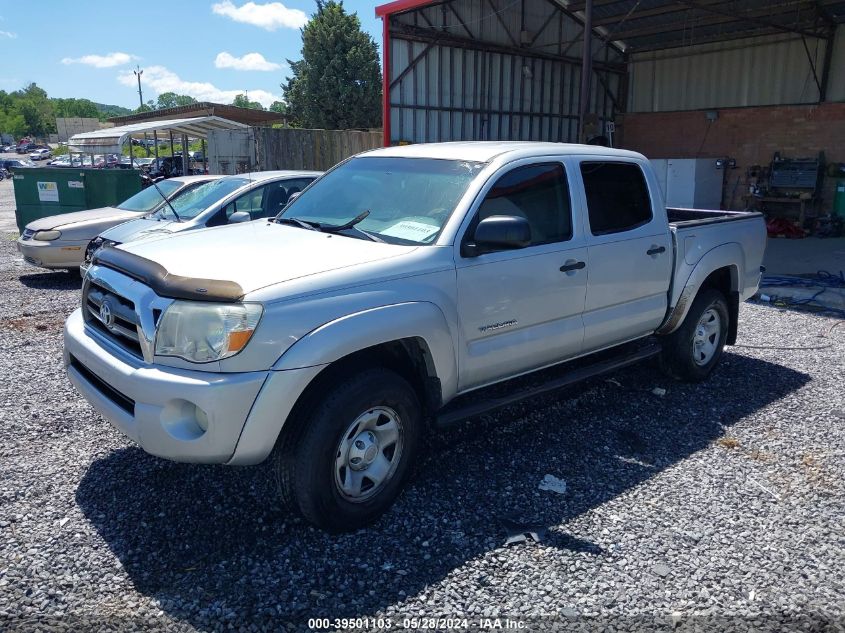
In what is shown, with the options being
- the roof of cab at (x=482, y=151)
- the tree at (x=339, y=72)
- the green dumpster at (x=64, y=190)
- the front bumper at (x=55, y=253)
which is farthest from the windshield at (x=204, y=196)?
the tree at (x=339, y=72)

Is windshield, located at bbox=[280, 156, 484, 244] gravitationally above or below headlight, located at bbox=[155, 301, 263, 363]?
above

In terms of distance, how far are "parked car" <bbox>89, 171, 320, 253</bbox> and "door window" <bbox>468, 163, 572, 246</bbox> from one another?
4.90m

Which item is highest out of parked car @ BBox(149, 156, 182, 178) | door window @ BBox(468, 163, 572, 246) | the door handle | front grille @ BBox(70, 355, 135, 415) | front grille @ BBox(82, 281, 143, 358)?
parked car @ BBox(149, 156, 182, 178)

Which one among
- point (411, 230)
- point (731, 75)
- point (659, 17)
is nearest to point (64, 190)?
point (411, 230)

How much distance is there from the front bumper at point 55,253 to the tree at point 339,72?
26.4 m

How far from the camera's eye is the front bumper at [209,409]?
9.69 feet

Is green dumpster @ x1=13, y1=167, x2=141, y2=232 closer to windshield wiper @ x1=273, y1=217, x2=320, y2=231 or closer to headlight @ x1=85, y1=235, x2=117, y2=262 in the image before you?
headlight @ x1=85, y1=235, x2=117, y2=262

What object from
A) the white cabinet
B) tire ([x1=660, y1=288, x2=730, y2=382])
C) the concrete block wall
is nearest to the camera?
tire ([x1=660, y1=288, x2=730, y2=382])

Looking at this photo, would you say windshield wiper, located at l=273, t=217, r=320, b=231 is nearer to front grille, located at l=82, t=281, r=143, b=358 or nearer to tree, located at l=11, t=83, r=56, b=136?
front grille, located at l=82, t=281, r=143, b=358

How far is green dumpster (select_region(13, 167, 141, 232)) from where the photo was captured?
40.1 ft

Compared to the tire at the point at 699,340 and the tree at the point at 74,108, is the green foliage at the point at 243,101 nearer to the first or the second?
the tree at the point at 74,108

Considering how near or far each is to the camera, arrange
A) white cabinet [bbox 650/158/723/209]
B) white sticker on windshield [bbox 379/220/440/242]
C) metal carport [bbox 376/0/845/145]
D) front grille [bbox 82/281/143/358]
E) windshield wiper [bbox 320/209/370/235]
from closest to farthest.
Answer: front grille [bbox 82/281/143/358]
white sticker on windshield [bbox 379/220/440/242]
windshield wiper [bbox 320/209/370/235]
metal carport [bbox 376/0/845/145]
white cabinet [bbox 650/158/723/209]

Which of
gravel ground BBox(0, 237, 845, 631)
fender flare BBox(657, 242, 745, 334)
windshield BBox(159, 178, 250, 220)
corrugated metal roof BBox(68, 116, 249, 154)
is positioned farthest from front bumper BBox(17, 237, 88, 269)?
corrugated metal roof BBox(68, 116, 249, 154)

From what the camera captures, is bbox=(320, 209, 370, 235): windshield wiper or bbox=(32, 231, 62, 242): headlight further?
bbox=(32, 231, 62, 242): headlight
